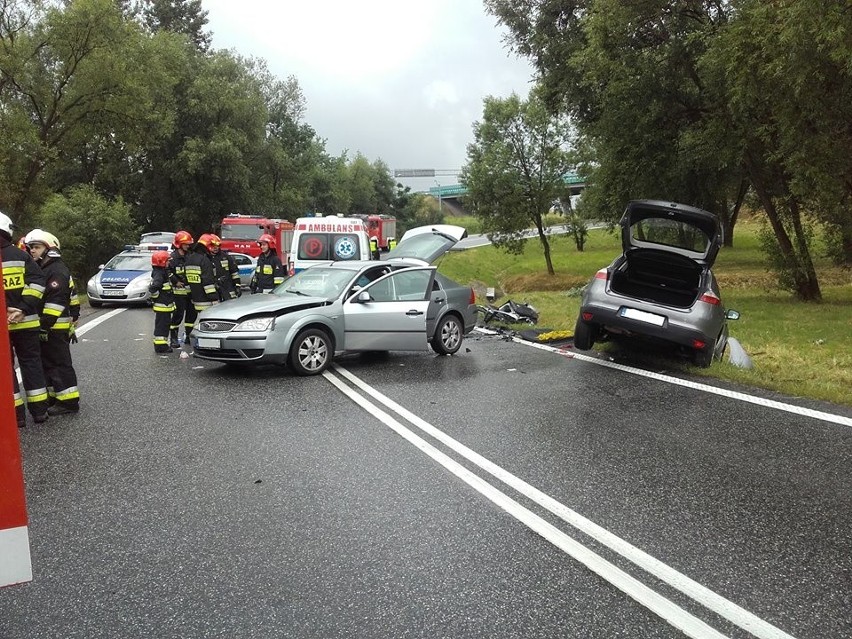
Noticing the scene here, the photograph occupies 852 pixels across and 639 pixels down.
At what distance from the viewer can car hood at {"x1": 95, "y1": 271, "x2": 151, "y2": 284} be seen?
60.8 feet

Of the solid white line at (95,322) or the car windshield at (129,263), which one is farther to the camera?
the car windshield at (129,263)

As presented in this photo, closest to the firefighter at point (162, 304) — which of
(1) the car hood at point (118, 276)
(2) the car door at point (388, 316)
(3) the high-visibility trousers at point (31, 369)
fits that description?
(2) the car door at point (388, 316)

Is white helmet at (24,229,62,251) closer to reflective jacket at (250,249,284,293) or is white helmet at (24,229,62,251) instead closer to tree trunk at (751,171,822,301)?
reflective jacket at (250,249,284,293)

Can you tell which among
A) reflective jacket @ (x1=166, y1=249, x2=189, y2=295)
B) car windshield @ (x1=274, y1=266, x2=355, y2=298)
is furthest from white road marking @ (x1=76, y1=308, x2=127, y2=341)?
car windshield @ (x1=274, y1=266, x2=355, y2=298)

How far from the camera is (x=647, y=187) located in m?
18.0

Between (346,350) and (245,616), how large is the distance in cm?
674

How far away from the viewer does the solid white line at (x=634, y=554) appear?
3174 mm

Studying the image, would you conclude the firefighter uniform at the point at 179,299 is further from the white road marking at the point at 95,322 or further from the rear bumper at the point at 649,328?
the rear bumper at the point at 649,328

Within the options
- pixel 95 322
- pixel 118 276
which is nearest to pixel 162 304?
pixel 95 322

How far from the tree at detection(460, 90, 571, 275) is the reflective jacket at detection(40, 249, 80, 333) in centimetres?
2500

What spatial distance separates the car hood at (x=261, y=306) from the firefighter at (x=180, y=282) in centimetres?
185

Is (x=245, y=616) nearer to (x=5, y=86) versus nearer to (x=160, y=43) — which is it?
(x=5, y=86)

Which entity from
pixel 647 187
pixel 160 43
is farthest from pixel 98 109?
pixel 647 187

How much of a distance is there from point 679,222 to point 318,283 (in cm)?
508
